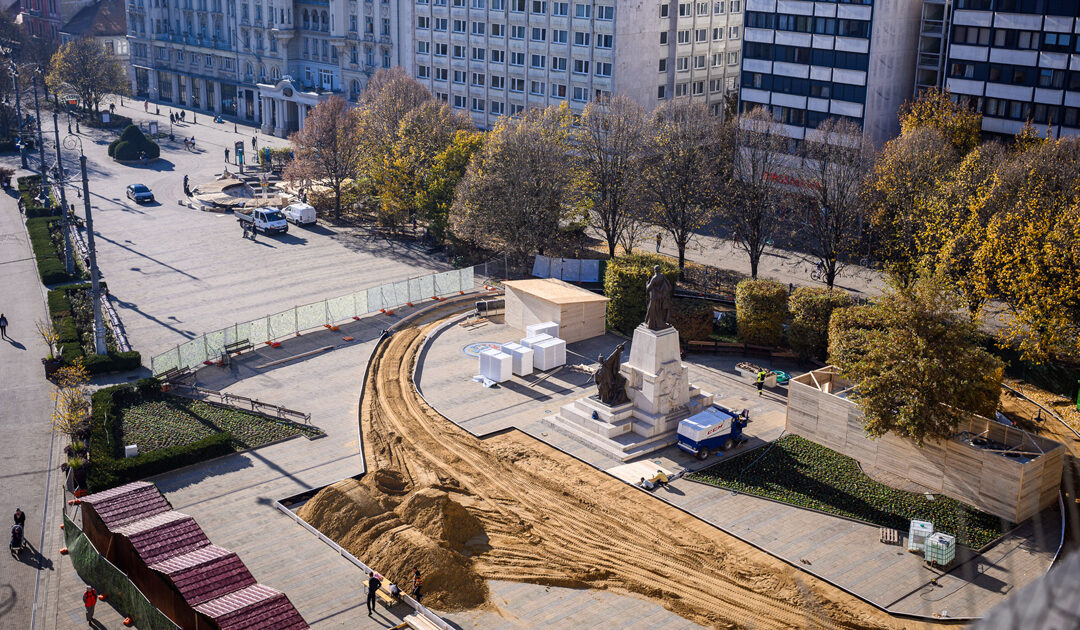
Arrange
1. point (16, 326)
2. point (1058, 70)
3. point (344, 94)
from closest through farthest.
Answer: point (16, 326) < point (1058, 70) < point (344, 94)

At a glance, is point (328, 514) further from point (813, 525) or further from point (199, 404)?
point (813, 525)

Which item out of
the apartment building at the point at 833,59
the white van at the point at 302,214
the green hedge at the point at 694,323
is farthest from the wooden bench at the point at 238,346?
the apartment building at the point at 833,59

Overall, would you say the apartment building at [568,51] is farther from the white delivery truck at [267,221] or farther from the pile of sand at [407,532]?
the pile of sand at [407,532]

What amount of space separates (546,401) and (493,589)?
16.6 m

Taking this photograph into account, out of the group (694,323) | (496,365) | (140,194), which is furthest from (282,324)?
(140,194)

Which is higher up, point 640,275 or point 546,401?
point 640,275

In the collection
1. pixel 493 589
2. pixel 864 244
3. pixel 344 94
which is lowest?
pixel 493 589

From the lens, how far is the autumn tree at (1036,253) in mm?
47000

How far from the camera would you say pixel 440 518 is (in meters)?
37.8

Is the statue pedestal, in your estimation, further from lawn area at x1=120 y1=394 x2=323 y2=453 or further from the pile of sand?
lawn area at x1=120 y1=394 x2=323 y2=453

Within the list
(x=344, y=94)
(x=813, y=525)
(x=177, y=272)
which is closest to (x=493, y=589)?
(x=813, y=525)

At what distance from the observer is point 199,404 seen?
4916 centimetres

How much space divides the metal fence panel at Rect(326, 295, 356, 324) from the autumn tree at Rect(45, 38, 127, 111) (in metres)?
84.7

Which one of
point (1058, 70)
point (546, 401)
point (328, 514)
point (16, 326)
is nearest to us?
point (328, 514)
